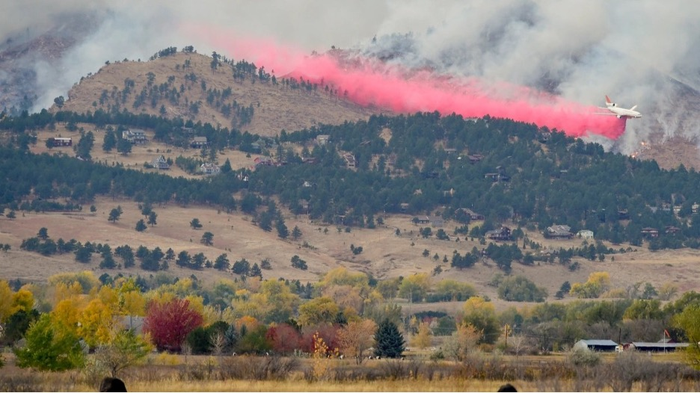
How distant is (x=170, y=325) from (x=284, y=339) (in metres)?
12.1

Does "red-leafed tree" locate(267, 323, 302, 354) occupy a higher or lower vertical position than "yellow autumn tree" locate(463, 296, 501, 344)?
lower

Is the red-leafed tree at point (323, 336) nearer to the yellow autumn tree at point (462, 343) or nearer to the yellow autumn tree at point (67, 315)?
the yellow autumn tree at point (462, 343)

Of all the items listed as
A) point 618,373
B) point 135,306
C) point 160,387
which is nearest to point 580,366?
point 618,373

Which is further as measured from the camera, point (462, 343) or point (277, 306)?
point (277, 306)

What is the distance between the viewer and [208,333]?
130000 mm

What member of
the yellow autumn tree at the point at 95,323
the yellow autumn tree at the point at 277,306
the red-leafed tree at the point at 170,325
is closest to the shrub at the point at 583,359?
the yellow autumn tree at the point at 95,323

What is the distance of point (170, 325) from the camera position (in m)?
137

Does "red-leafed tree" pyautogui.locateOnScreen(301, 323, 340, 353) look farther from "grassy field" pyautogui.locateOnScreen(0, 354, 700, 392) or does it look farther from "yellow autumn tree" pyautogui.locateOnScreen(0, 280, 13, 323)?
"yellow autumn tree" pyautogui.locateOnScreen(0, 280, 13, 323)

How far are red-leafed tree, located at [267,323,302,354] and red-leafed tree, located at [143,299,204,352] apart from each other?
873cm

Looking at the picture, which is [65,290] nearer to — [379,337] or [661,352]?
[379,337]

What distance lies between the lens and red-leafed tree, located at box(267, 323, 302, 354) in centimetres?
13362

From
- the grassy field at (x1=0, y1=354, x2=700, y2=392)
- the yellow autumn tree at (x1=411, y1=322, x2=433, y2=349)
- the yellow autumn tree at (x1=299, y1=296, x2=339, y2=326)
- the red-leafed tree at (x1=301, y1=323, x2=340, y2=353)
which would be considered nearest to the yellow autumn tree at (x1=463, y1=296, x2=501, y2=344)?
the yellow autumn tree at (x1=411, y1=322, x2=433, y2=349)

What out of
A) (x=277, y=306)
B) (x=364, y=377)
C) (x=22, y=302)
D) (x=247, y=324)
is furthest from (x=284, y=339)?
(x=277, y=306)

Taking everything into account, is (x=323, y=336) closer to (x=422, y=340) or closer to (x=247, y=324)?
(x=422, y=340)
